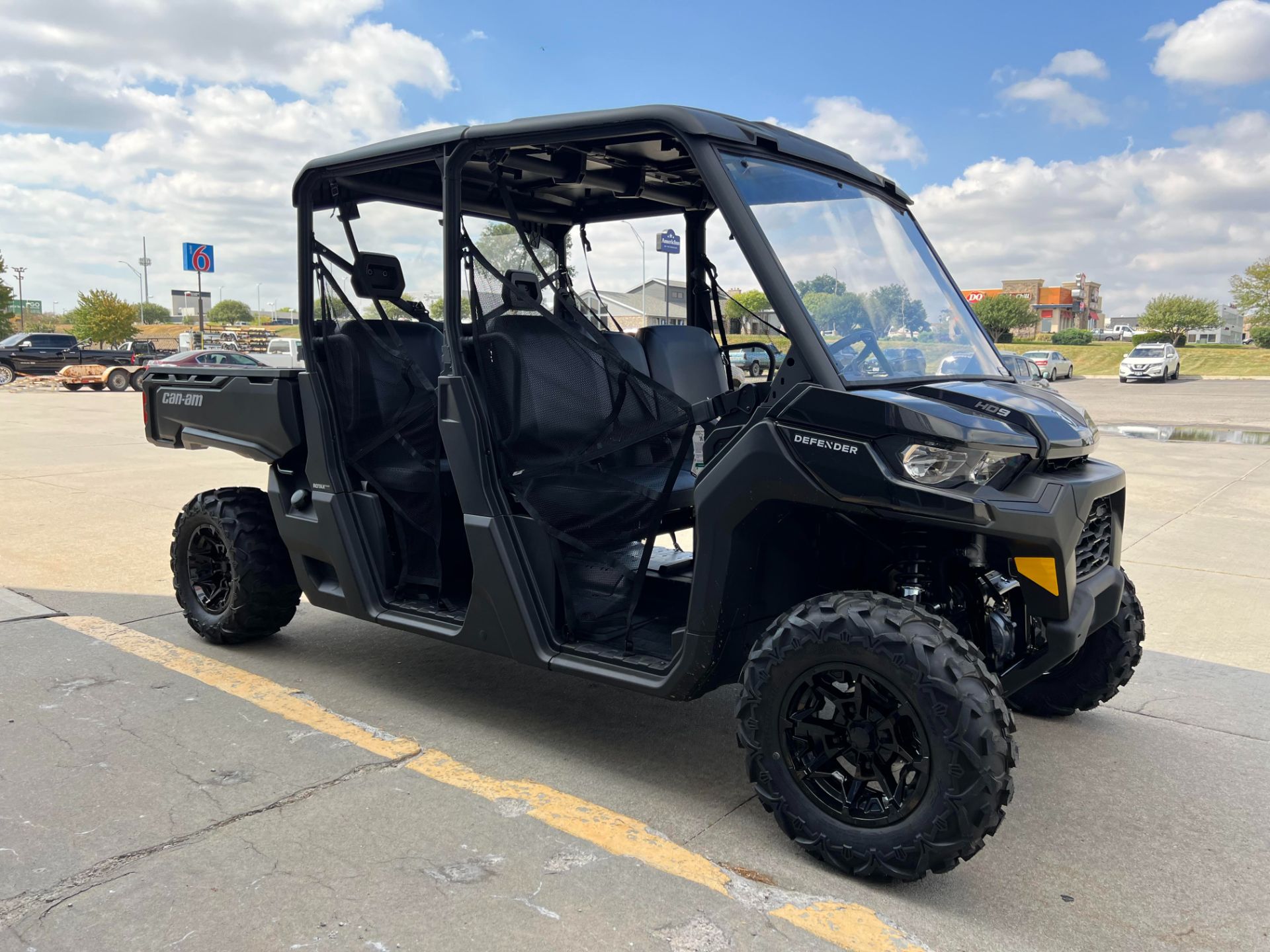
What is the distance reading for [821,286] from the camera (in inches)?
125

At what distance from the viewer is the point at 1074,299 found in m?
112

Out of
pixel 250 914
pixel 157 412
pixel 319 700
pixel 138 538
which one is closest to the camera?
pixel 250 914

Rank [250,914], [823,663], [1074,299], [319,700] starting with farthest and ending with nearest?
[1074,299]
[319,700]
[823,663]
[250,914]

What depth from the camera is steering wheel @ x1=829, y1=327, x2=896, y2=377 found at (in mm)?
3008

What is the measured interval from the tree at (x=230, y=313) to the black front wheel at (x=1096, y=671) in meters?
120

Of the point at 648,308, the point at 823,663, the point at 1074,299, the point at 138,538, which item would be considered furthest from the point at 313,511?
the point at 1074,299

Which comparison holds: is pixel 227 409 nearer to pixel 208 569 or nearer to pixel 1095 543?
pixel 208 569

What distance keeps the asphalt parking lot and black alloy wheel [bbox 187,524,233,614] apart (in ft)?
0.80

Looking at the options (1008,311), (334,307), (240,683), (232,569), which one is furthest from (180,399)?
(1008,311)

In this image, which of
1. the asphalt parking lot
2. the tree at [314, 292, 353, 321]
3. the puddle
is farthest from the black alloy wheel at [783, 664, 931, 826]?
the puddle

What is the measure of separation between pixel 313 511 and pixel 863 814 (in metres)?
2.70

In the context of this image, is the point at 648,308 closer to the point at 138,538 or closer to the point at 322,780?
the point at 322,780

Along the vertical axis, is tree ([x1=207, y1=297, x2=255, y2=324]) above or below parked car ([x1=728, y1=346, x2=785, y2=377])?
above

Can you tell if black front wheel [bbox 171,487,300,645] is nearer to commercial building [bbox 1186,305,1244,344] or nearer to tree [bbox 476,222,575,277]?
tree [bbox 476,222,575,277]
